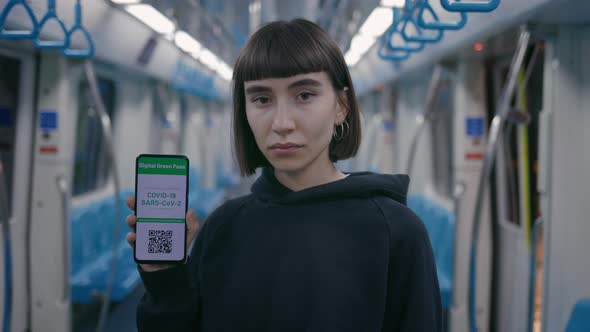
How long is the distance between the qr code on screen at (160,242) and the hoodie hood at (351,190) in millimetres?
274

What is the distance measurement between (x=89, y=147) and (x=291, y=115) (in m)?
5.12

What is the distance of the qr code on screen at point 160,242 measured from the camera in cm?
112

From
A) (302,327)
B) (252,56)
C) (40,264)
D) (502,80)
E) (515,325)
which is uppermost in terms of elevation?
(502,80)

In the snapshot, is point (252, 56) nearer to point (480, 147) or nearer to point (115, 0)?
point (115, 0)

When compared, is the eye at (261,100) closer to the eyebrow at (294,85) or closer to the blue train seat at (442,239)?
the eyebrow at (294,85)

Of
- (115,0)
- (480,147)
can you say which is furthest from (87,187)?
(480,147)

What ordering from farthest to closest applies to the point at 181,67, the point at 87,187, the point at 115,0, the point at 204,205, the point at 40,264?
the point at 204,205
the point at 181,67
the point at 87,187
the point at 40,264
the point at 115,0

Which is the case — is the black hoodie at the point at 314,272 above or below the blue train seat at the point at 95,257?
above

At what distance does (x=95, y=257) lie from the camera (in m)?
4.91

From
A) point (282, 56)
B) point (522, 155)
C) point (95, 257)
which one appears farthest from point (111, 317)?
point (282, 56)

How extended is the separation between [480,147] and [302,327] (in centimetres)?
316

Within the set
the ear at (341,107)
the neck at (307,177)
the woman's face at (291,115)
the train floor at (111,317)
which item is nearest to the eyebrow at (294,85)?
the woman's face at (291,115)

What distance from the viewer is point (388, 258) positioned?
3.65 ft

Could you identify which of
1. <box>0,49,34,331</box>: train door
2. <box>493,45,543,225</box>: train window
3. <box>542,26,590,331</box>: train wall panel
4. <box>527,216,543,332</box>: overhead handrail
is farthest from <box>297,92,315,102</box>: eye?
<box>0,49,34,331</box>: train door
